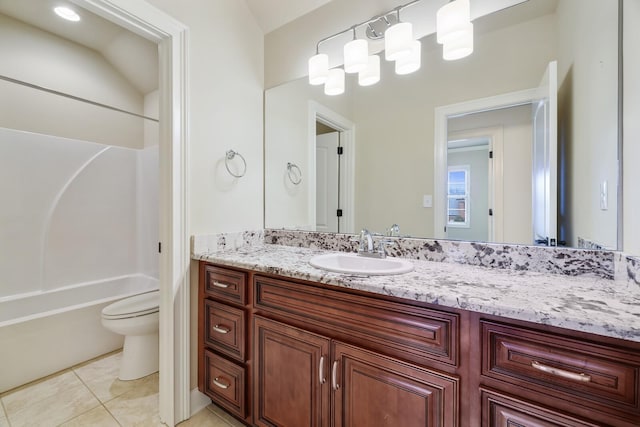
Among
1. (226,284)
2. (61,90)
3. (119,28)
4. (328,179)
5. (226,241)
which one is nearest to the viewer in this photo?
(226,284)

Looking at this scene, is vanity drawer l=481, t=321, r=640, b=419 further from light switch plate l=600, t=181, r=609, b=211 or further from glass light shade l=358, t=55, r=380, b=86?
glass light shade l=358, t=55, r=380, b=86

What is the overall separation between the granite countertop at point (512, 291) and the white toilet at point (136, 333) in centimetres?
103

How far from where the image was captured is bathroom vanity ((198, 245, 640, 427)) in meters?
0.64

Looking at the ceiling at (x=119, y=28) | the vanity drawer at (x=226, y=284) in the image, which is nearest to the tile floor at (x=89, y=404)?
the vanity drawer at (x=226, y=284)

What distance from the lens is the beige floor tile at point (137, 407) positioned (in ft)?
4.74

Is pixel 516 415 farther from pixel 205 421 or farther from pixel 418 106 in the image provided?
pixel 205 421

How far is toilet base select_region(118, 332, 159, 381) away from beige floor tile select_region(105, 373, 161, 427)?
109 millimetres

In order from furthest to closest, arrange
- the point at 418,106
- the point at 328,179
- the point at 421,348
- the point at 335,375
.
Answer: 1. the point at 328,179
2. the point at 418,106
3. the point at 335,375
4. the point at 421,348

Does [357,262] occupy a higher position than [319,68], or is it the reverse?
[319,68]

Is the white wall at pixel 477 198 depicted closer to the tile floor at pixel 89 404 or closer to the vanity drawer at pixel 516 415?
the vanity drawer at pixel 516 415

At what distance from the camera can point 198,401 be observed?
153cm

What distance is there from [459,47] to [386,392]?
4.79ft

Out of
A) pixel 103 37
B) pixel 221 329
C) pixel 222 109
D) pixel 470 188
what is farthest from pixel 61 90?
pixel 470 188

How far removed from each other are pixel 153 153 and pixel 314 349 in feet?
7.88
